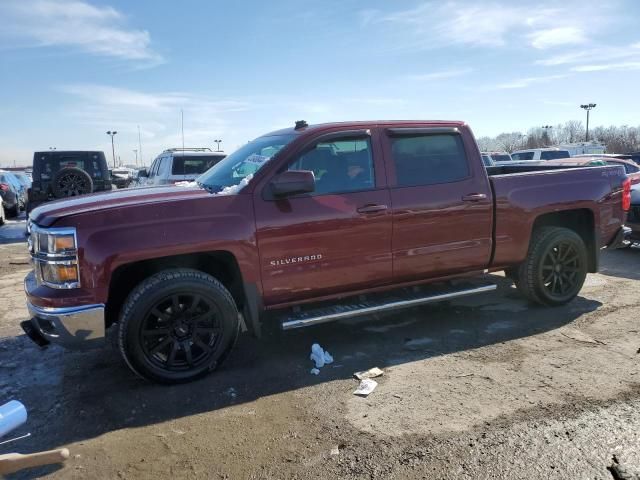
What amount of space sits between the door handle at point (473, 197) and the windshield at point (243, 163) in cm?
174

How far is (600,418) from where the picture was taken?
3270mm

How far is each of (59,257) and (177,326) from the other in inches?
38.4

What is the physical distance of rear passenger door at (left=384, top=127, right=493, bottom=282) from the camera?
459cm

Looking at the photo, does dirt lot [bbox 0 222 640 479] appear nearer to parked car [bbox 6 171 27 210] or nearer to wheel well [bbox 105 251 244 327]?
wheel well [bbox 105 251 244 327]

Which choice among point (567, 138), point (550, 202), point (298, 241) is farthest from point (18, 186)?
point (567, 138)

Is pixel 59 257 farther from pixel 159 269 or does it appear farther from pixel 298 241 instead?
pixel 298 241

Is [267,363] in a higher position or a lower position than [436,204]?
lower

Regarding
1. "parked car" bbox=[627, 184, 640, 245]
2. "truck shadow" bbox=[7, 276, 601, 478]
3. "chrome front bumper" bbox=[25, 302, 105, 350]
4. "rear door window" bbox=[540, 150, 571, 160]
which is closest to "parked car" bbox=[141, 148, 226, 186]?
"truck shadow" bbox=[7, 276, 601, 478]

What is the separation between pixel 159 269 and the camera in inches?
159

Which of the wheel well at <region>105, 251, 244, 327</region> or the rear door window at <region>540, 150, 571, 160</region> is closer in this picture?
the wheel well at <region>105, 251, 244, 327</region>

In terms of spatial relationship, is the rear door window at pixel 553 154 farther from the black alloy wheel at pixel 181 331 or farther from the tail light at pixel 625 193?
the black alloy wheel at pixel 181 331

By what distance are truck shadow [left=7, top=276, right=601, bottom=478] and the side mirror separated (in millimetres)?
1456

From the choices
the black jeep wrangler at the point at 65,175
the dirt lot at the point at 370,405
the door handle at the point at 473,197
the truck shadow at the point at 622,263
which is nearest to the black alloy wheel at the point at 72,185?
the black jeep wrangler at the point at 65,175

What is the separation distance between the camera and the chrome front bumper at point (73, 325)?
3.55 meters
